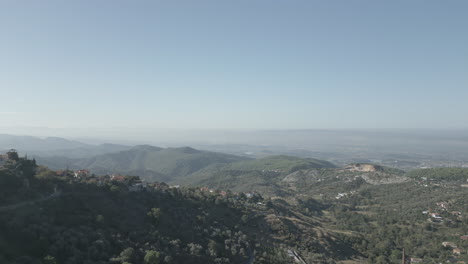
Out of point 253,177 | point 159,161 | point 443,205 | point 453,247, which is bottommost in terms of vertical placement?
point 159,161

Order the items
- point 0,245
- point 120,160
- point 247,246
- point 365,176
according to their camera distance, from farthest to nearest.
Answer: point 120,160
point 365,176
point 247,246
point 0,245

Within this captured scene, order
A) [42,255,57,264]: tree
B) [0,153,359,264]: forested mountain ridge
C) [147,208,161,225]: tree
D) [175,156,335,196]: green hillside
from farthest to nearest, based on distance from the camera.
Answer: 1. [175,156,335,196]: green hillside
2. [147,208,161,225]: tree
3. [0,153,359,264]: forested mountain ridge
4. [42,255,57,264]: tree

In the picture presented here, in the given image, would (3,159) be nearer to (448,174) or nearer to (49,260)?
(49,260)

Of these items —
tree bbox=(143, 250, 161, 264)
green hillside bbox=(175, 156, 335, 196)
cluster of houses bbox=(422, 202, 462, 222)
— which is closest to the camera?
tree bbox=(143, 250, 161, 264)

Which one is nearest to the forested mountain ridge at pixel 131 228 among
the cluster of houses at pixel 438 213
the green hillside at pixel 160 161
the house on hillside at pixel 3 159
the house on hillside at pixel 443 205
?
the house on hillside at pixel 3 159

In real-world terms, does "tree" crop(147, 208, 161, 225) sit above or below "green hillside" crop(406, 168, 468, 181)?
above

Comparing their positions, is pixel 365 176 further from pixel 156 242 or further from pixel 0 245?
pixel 0 245

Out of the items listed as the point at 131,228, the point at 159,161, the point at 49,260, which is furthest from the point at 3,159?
the point at 159,161

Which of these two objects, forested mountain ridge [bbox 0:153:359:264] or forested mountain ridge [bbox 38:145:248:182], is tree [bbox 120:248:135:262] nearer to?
forested mountain ridge [bbox 0:153:359:264]

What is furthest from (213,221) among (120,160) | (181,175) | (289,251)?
(120,160)

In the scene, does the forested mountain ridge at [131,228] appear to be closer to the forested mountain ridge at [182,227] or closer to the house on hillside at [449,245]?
the forested mountain ridge at [182,227]

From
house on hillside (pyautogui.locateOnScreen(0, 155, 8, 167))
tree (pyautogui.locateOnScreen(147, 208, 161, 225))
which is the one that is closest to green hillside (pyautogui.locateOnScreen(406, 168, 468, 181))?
tree (pyautogui.locateOnScreen(147, 208, 161, 225))
